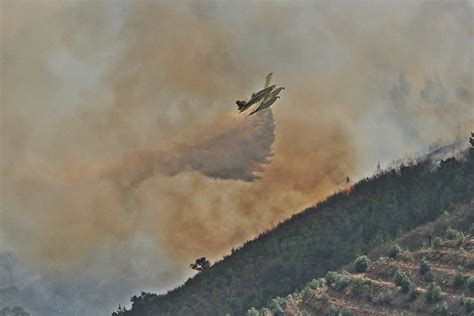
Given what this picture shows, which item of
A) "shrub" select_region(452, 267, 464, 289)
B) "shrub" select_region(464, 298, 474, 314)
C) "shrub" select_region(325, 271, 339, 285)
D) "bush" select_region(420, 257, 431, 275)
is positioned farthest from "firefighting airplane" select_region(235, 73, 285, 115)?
"shrub" select_region(464, 298, 474, 314)

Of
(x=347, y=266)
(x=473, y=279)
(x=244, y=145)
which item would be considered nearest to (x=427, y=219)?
(x=347, y=266)

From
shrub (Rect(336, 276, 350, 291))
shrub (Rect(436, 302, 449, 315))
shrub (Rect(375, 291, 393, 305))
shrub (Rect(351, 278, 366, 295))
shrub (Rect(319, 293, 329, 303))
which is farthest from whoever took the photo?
shrub (Rect(336, 276, 350, 291))

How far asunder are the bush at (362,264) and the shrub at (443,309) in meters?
26.8

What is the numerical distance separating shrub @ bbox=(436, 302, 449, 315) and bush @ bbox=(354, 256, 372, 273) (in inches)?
1055

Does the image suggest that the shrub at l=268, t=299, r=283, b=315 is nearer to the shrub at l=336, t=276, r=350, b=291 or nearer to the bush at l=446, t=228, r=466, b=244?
the shrub at l=336, t=276, r=350, b=291

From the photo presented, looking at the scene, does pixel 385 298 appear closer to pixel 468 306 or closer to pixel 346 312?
pixel 346 312

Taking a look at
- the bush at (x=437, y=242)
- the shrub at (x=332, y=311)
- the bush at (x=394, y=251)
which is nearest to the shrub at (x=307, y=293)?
the shrub at (x=332, y=311)

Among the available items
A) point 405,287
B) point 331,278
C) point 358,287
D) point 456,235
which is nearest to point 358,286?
point 358,287

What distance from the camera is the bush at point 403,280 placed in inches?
5984

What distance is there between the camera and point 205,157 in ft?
614

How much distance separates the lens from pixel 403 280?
153 metres

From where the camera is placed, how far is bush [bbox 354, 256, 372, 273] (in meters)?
169

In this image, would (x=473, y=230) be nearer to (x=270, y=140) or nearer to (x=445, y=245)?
(x=445, y=245)

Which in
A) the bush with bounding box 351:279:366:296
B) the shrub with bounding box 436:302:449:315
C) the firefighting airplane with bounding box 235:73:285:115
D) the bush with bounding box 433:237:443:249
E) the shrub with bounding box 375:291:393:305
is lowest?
Answer: the shrub with bounding box 436:302:449:315
